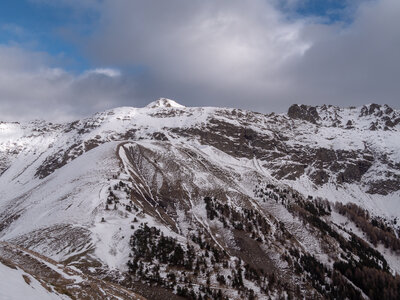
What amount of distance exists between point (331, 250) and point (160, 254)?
266ft

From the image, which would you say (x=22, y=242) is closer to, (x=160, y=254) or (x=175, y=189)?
(x=160, y=254)

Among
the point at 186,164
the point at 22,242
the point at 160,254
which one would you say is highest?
the point at 186,164

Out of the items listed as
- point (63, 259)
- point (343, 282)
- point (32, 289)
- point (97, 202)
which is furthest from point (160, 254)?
point (343, 282)

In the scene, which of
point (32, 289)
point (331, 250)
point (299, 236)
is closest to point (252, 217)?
point (299, 236)

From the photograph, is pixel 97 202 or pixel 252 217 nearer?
pixel 97 202

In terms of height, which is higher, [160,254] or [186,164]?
[186,164]

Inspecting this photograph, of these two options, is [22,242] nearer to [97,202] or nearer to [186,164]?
[97,202]

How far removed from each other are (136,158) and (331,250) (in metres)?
106

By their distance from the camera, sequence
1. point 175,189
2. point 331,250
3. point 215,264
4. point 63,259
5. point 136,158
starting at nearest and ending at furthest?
point 63,259 < point 215,264 < point 331,250 < point 175,189 < point 136,158

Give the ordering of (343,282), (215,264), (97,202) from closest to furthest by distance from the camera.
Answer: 1. (215,264)
2. (97,202)
3. (343,282)

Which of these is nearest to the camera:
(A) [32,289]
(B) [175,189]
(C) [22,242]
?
(A) [32,289]

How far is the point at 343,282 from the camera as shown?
378 ft

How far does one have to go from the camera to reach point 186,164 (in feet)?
601

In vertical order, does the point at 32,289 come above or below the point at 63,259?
above
